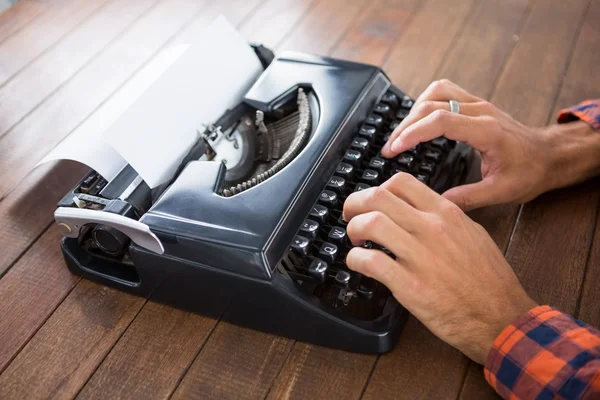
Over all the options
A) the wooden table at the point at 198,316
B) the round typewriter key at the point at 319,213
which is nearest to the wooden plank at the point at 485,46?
the wooden table at the point at 198,316

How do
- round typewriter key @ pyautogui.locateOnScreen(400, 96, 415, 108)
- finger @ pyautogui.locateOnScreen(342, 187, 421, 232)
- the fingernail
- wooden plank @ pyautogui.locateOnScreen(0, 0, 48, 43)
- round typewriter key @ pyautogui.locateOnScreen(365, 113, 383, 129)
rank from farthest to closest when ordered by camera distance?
1. wooden plank @ pyautogui.locateOnScreen(0, 0, 48, 43)
2. round typewriter key @ pyautogui.locateOnScreen(400, 96, 415, 108)
3. round typewriter key @ pyautogui.locateOnScreen(365, 113, 383, 129)
4. the fingernail
5. finger @ pyautogui.locateOnScreen(342, 187, 421, 232)

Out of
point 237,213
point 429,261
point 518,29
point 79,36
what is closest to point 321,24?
point 518,29

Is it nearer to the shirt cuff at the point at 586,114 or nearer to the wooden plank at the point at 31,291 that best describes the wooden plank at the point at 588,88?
the shirt cuff at the point at 586,114

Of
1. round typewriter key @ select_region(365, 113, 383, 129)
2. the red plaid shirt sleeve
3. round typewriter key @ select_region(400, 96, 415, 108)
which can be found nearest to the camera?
the red plaid shirt sleeve

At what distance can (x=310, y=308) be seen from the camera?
1.11 m

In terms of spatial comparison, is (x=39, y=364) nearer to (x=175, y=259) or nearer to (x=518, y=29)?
(x=175, y=259)

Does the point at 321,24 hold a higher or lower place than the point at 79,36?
lower

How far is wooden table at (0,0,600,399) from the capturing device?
3.75 feet

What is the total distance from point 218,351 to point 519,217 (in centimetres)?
68

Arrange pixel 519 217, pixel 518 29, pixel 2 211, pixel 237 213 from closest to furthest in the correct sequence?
pixel 237 213
pixel 519 217
pixel 2 211
pixel 518 29

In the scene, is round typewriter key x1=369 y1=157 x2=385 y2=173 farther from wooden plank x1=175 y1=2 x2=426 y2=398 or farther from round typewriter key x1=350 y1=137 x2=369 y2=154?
wooden plank x1=175 y1=2 x2=426 y2=398

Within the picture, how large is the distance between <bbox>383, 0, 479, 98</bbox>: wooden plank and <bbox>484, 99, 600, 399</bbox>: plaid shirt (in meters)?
0.85

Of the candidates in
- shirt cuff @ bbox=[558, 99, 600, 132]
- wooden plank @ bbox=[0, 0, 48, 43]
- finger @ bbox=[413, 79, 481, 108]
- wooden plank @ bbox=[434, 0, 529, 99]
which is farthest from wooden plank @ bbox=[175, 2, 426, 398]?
wooden plank @ bbox=[0, 0, 48, 43]

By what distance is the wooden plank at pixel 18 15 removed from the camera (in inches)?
81.7
